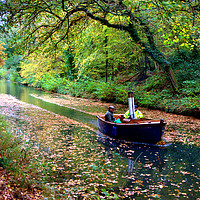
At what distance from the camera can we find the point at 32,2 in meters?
7.30

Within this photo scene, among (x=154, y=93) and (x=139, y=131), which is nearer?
(x=139, y=131)

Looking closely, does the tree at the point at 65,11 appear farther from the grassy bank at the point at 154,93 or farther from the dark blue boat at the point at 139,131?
the grassy bank at the point at 154,93

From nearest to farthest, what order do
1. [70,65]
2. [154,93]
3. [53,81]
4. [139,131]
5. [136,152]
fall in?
[136,152], [139,131], [154,93], [70,65], [53,81]

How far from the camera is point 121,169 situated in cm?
689

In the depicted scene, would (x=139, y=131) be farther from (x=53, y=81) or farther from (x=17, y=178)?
(x=53, y=81)

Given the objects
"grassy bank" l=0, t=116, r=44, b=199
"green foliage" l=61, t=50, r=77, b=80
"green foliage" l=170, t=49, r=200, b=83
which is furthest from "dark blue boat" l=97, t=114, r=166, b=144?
"green foliage" l=61, t=50, r=77, b=80

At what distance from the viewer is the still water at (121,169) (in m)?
5.41

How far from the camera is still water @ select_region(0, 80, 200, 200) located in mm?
5406

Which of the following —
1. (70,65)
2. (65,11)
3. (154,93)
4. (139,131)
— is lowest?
(139,131)

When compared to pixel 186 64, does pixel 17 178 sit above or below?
below

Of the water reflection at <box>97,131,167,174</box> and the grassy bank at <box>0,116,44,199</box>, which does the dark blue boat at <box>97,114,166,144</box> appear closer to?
the water reflection at <box>97,131,167,174</box>

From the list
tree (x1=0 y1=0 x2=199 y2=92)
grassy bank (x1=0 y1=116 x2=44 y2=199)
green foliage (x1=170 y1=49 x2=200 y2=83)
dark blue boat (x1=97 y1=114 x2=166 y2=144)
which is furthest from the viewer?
green foliage (x1=170 y1=49 x2=200 y2=83)

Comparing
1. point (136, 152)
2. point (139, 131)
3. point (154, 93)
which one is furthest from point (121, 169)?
point (154, 93)

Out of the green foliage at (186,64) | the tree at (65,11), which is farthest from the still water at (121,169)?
the green foliage at (186,64)
